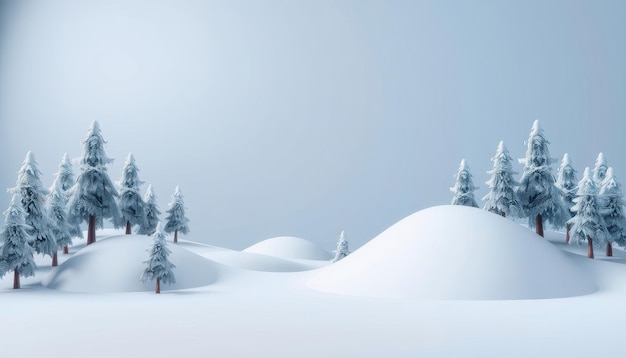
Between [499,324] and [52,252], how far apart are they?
2890 cm

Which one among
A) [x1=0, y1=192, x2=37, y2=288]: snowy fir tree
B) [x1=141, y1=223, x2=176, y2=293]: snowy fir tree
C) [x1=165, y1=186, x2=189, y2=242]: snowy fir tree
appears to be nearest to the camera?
[x1=141, y1=223, x2=176, y2=293]: snowy fir tree

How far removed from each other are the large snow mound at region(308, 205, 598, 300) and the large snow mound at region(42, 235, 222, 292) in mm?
7387

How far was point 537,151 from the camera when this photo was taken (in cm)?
4878

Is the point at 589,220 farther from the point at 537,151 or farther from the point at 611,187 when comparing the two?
the point at 537,151

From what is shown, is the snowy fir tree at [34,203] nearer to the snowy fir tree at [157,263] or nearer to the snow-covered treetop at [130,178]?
the snowy fir tree at [157,263]

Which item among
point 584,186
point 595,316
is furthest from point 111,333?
point 584,186

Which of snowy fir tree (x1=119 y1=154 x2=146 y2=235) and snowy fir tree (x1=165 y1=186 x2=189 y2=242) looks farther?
snowy fir tree (x1=165 y1=186 x2=189 y2=242)

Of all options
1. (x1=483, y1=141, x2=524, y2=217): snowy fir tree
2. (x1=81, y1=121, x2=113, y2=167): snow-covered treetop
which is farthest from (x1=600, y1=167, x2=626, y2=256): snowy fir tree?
(x1=81, y1=121, x2=113, y2=167): snow-covered treetop

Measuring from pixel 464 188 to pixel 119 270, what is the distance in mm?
31224

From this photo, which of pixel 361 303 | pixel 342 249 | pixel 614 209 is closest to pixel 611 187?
pixel 614 209

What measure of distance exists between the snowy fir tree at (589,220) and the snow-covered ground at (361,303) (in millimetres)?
2045

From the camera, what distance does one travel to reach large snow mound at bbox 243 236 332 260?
66875 mm

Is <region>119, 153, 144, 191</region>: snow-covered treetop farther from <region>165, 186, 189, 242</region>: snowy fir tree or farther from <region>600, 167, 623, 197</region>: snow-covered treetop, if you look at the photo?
<region>600, 167, 623, 197</region>: snow-covered treetop

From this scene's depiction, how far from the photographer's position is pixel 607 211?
44344 mm
